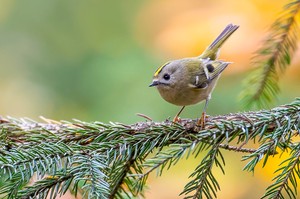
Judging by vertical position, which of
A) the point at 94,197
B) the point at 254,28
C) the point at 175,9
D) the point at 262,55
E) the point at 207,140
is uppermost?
the point at 175,9

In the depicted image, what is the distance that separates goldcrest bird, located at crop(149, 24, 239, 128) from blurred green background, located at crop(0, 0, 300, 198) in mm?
106

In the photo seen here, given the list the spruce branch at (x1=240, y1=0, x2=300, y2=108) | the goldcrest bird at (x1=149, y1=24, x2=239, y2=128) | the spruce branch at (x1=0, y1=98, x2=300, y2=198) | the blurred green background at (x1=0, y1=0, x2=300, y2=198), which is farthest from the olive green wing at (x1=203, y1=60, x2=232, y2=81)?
the spruce branch at (x1=0, y1=98, x2=300, y2=198)

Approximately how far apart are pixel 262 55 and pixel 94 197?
1.44 metres

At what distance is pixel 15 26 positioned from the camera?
4980 millimetres

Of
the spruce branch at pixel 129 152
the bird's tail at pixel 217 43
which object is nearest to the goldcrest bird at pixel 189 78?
the bird's tail at pixel 217 43

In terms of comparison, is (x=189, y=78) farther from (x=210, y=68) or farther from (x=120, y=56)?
(x=120, y=56)

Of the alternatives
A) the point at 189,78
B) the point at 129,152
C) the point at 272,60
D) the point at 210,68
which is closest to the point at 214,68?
the point at 210,68

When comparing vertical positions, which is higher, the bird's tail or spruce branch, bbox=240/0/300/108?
the bird's tail

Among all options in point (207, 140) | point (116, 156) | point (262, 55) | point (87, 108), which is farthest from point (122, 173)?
point (87, 108)

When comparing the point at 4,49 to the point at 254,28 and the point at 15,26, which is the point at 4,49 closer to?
the point at 15,26

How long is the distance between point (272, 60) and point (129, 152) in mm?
1094

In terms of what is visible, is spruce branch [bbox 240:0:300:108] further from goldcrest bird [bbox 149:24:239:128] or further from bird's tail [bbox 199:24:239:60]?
bird's tail [bbox 199:24:239:60]

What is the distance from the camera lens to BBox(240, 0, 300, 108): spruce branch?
236cm

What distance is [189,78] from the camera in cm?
282
